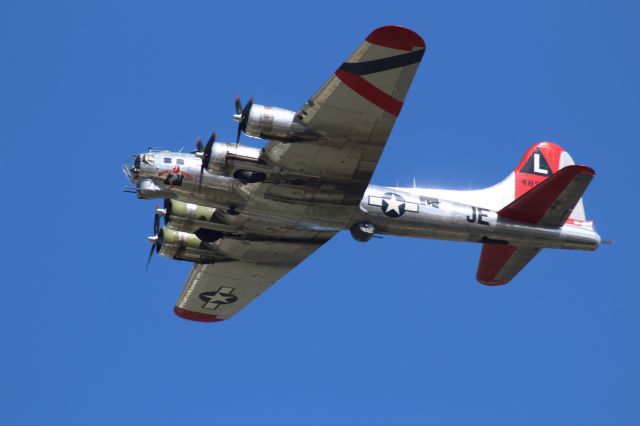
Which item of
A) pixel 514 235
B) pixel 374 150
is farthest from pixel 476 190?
pixel 374 150

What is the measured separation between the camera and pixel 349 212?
28.6 metres

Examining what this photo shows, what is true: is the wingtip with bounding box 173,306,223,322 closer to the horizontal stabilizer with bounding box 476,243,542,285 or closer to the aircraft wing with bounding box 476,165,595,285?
the horizontal stabilizer with bounding box 476,243,542,285

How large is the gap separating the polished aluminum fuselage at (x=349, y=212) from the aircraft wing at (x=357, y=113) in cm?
123

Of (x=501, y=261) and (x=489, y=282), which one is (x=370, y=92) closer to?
(x=501, y=261)

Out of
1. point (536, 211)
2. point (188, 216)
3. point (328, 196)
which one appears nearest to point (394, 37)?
point (328, 196)

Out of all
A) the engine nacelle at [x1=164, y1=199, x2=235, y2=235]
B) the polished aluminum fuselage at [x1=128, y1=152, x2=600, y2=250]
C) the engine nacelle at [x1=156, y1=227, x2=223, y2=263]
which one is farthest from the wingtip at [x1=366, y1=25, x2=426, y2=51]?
the engine nacelle at [x1=156, y1=227, x2=223, y2=263]

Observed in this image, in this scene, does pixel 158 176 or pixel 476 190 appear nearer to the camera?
pixel 158 176

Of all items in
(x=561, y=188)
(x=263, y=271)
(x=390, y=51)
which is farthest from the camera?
(x=263, y=271)

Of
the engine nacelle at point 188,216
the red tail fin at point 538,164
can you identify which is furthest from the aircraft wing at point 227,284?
the red tail fin at point 538,164

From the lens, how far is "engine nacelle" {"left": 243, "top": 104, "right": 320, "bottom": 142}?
25344mm

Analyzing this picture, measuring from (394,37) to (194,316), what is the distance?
15.3 meters

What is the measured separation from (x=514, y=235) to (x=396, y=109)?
22.4 ft

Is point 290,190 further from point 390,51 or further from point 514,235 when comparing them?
point 514,235

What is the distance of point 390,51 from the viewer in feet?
79.5
